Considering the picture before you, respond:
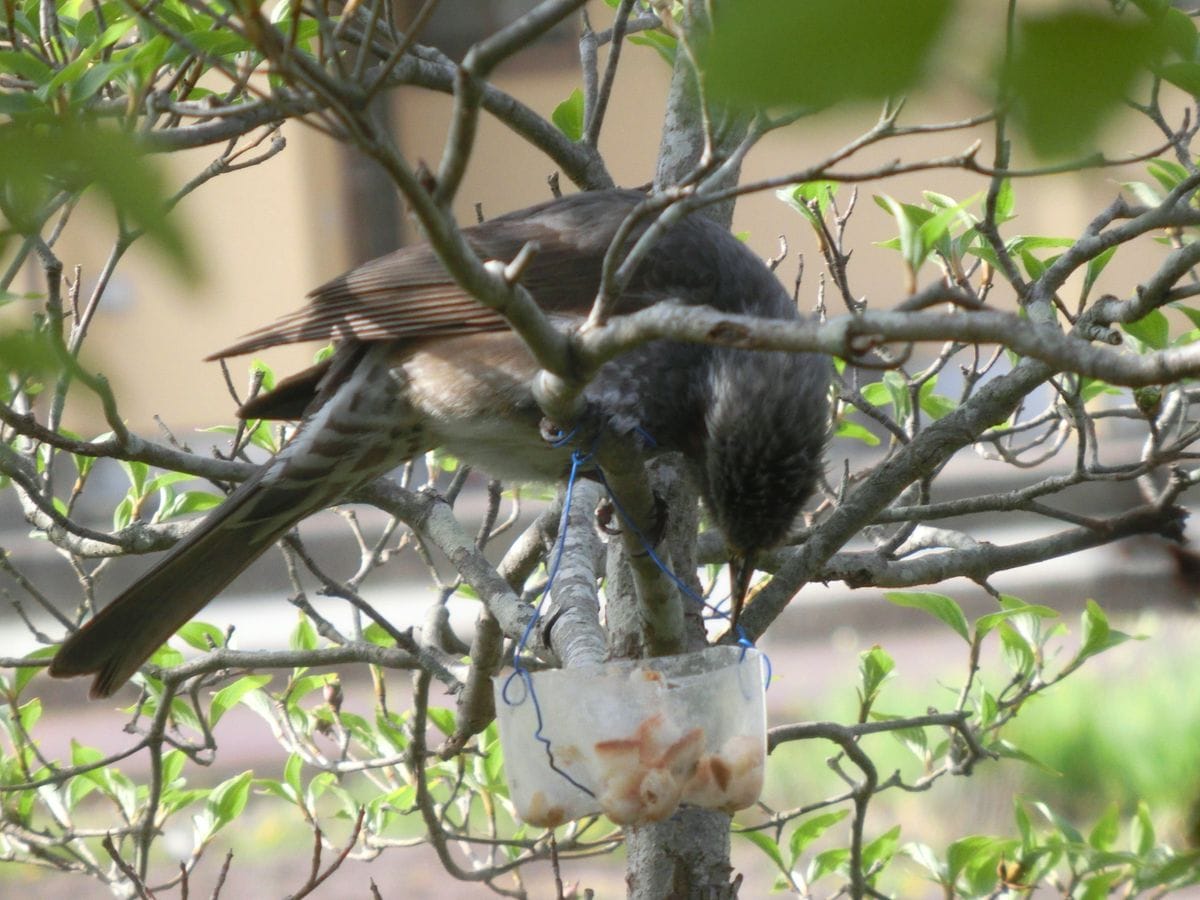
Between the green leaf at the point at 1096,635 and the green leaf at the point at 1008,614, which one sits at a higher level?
the green leaf at the point at 1008,614

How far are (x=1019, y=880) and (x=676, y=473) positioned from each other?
120cm

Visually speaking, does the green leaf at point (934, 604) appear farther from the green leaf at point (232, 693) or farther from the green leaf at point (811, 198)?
the green leaf at point (232, 693)

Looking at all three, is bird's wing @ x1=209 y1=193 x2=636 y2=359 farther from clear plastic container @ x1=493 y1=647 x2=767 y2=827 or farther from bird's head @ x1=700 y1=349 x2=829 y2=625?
clear plastic container @ x1=493 y1=647 x2=767 y2=827

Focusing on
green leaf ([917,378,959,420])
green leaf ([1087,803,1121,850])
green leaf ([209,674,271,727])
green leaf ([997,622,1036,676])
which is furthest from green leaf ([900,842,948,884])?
green leaf ([209,674,271,727])

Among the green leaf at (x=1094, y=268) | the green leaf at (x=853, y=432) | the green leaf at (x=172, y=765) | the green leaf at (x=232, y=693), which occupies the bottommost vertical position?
the green leaf at (x=172, y=765)

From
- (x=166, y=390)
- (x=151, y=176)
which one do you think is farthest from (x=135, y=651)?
(x=166, y=390)

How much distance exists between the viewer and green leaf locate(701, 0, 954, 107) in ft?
1.97

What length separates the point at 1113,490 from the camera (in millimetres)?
7742

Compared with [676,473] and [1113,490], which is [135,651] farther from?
[1113,490]

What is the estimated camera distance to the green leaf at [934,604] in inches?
117

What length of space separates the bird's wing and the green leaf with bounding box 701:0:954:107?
2.49 m

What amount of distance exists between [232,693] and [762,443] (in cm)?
141

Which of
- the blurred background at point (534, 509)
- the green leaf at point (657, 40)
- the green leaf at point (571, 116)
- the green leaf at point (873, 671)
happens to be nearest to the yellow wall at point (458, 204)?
the blurred background at point (534, 509)

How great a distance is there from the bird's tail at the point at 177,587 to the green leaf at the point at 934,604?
1.35 metres
